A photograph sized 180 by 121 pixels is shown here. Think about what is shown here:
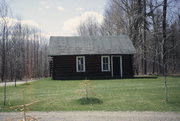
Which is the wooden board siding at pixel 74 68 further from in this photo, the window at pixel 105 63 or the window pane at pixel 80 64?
the window pane at pixel 80 64

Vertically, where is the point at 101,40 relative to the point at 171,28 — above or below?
below

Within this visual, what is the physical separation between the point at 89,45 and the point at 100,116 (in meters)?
16.1

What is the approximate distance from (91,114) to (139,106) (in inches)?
95.6

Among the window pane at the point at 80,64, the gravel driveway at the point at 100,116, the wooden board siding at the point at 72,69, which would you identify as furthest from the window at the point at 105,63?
the gravel driveway at the point at 100,116

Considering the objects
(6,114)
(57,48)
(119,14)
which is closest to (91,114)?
(6,114)

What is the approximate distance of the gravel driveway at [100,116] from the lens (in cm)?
615

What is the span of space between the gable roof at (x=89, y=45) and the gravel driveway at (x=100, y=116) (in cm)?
1361

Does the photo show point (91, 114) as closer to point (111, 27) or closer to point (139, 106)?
point (139, 106)

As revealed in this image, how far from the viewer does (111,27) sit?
33.8m

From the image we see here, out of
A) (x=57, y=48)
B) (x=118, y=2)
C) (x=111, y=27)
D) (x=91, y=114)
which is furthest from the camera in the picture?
(x=111, y=27)

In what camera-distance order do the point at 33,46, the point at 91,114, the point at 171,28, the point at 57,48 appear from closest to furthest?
the point at 91,114 → the point at 57,48 → the point at 171,28 → the point at 33,46

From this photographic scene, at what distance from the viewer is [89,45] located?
2197 cm

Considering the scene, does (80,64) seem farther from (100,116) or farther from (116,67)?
(100,116)

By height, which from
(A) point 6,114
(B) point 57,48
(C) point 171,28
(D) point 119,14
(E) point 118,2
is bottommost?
(A) point 6,114
